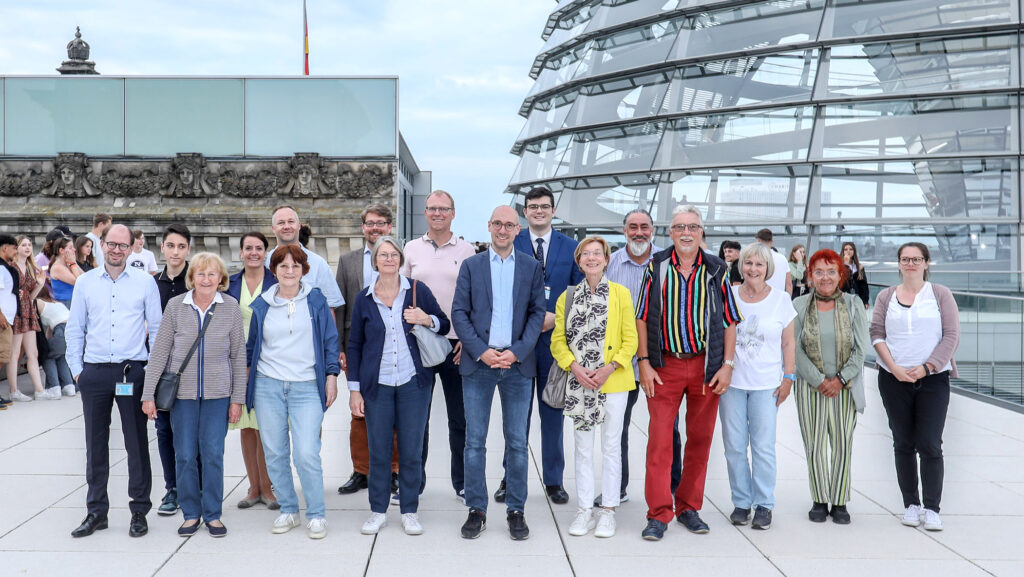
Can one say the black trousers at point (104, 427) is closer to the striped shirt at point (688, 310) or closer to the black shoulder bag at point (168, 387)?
the black shoulder bag at point (168, 387)

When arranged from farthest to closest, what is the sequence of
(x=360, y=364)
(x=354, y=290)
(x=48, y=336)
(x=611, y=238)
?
1. (x=611, y=238)
2. (x=48, y=336)
3. (x=354, y=290)
4. (x=360, y=364)

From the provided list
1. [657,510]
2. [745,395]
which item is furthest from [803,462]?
[657,510]

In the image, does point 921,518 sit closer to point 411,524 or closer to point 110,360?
point 411,524

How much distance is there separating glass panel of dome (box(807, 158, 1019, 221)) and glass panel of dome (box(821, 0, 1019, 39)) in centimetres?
269

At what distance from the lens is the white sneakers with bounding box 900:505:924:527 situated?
5023mm

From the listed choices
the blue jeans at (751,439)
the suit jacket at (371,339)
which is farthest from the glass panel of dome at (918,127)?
the suit jacket at (371,339)

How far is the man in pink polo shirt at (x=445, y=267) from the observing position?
539 centimetres

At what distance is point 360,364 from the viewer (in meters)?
4.89

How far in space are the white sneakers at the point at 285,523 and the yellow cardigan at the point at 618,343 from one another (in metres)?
1.87

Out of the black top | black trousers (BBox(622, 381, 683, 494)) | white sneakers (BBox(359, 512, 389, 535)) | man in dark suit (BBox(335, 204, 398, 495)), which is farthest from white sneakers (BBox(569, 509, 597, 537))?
the black top

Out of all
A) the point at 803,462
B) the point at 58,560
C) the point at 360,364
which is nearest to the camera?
the point at 58,560

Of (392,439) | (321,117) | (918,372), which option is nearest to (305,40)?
(321,117)

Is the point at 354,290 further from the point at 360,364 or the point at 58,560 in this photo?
the point at 58,560

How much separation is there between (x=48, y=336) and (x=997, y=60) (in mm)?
16885
